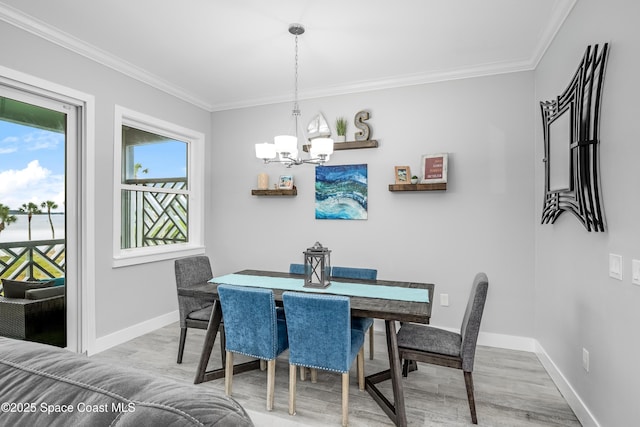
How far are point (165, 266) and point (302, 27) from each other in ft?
9.44

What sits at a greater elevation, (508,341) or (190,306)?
(190,306)

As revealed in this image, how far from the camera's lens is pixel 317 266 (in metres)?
2.58

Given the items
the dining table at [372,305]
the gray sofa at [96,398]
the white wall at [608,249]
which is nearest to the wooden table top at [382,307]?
the dining table at [372,305]

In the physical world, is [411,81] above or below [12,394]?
above

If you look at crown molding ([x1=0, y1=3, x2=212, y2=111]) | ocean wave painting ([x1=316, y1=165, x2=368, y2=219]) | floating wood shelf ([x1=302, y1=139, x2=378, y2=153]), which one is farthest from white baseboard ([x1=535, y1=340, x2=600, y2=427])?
crown molding ([x1=0, y1=3, x2=212, y2=111])

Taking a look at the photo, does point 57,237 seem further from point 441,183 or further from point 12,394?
point 441,183

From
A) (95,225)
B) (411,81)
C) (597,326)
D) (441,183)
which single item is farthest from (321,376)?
(411,81)

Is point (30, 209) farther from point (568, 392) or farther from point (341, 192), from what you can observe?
point (568, 392)

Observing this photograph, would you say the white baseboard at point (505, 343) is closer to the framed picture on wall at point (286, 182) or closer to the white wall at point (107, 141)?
the white wall at point (107, 141)

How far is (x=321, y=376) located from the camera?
2.69 metres

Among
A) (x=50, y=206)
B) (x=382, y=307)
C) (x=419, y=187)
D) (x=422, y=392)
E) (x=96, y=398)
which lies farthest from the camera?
(x=419, y=187)

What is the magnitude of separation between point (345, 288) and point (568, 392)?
163 cm

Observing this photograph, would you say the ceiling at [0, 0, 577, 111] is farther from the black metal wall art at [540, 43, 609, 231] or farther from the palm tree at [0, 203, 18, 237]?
the palm tree at [0, 203, 18, 237]

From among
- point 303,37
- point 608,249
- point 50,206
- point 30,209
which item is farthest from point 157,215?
point 608,249
